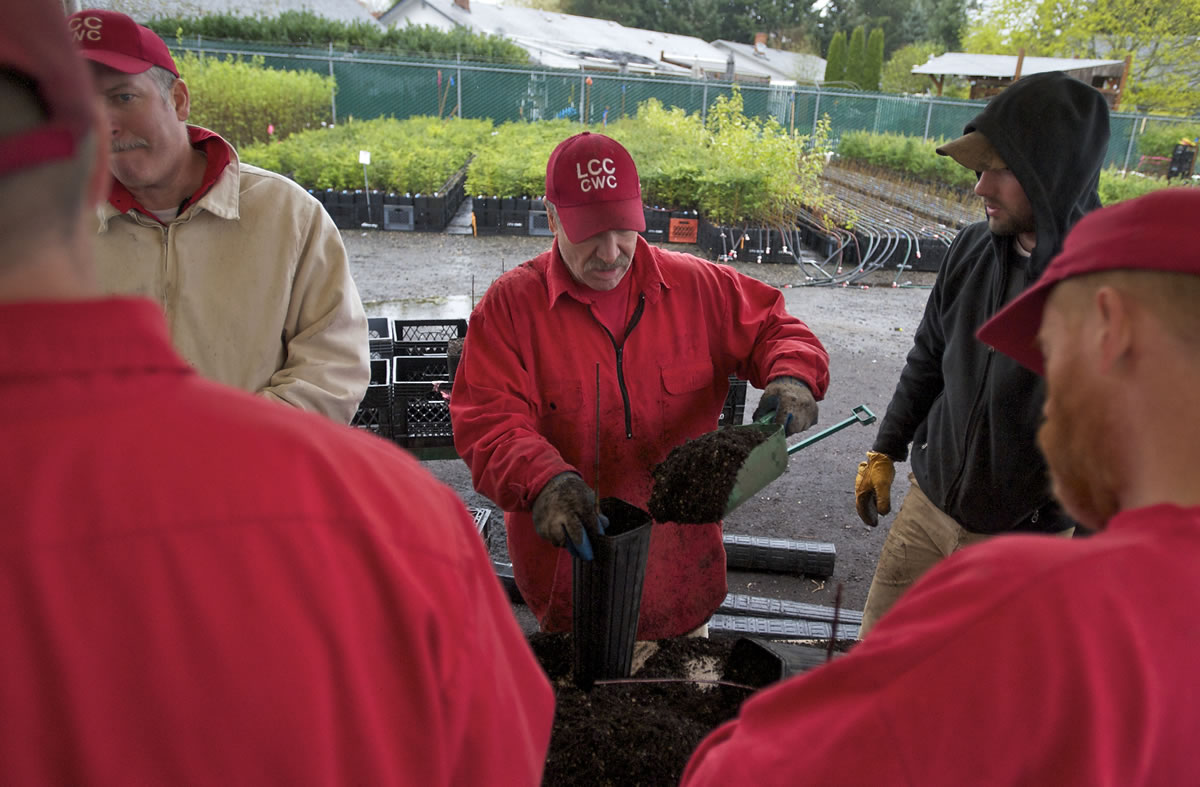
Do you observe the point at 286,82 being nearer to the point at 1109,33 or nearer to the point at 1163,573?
the point at 1163,573

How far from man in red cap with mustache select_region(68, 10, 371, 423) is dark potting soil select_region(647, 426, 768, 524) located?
0.98 meters

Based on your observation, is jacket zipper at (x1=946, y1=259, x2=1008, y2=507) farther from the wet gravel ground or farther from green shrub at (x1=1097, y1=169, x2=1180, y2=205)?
green shrub at (x1=1097, y1=169, x2=1180, y2=205)

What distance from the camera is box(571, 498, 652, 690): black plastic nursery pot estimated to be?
5.66ft

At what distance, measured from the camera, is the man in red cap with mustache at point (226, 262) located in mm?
2152

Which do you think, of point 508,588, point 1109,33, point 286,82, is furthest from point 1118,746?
point 1109,33

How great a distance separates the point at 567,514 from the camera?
1.78 m

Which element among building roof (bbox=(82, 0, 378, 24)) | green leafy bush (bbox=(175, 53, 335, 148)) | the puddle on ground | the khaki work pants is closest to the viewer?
the khaki work pants

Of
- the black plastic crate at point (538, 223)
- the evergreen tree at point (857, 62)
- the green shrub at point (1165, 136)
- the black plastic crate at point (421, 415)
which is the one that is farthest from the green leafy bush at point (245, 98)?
the evergreen tree at point (857, 62)

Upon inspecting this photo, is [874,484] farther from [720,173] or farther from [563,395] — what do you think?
[720,173]

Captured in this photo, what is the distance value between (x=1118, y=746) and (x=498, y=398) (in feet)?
5.54

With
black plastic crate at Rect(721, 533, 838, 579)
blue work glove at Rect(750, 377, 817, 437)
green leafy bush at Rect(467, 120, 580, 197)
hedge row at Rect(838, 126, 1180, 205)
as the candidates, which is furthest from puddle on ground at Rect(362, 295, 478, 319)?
hedge row at Rect(838, 126, 1180, 205)

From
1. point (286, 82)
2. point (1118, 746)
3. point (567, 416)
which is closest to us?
point (1118, 746)

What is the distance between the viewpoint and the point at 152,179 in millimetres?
2100

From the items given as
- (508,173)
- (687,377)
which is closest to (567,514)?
(687,377)
